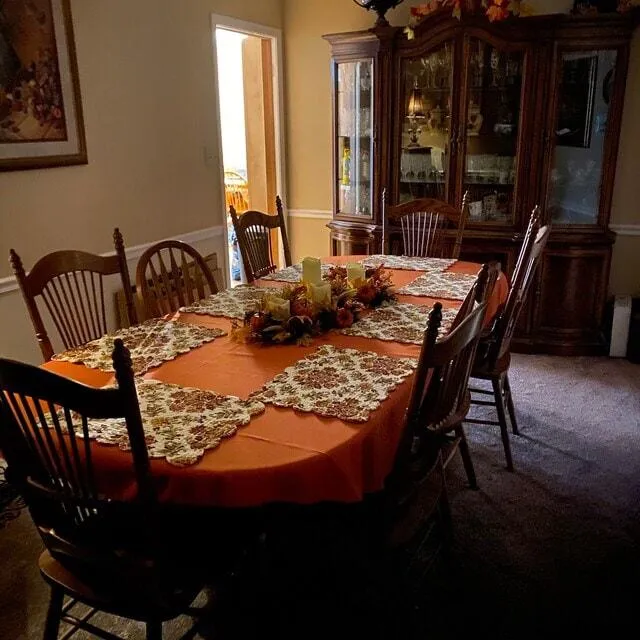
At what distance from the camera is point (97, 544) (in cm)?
139

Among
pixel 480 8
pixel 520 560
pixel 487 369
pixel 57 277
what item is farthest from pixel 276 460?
pixel 480 8

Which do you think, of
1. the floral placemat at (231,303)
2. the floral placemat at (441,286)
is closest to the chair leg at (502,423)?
the floral placemat at (441,286)

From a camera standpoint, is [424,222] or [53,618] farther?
[424,222]

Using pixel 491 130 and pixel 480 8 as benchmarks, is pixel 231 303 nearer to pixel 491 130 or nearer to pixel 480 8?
pixel 491 130

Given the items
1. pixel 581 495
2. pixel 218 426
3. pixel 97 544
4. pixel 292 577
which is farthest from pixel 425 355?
pixel 581 495

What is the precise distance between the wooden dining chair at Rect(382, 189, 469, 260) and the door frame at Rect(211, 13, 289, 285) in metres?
1.23

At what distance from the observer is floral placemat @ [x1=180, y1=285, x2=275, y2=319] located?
2.31 metres

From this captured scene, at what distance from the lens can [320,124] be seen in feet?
15.0

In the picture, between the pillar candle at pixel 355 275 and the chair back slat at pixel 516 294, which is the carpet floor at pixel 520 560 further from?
the pillar candle at pixel 355 275

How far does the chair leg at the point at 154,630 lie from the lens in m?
1.34

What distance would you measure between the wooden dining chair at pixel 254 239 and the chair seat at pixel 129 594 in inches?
70.7

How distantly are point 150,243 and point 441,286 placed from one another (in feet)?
5.61

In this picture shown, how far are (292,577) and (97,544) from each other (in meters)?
0.80

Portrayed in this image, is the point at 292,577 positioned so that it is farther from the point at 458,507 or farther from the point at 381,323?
the point at 381,323
